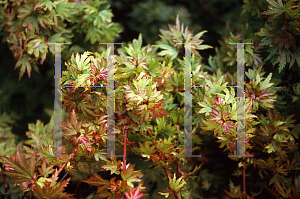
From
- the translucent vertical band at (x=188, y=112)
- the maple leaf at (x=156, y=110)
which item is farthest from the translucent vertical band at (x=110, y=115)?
the translucent vertical band at (x=188, y=112)

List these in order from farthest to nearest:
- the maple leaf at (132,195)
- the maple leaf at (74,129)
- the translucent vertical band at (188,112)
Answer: the translucent vertical band at (188,112)
the maple leaf at (74,129)
the maple leaf at (132,195)

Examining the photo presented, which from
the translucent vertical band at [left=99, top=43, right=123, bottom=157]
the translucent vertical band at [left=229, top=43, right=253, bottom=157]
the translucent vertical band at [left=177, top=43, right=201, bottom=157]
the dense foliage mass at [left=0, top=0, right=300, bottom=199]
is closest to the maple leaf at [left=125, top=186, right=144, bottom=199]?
the dense foliage mass at [left=0, top=0, right=300, bottom=199]

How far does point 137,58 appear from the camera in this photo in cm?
90

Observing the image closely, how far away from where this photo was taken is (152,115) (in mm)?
783

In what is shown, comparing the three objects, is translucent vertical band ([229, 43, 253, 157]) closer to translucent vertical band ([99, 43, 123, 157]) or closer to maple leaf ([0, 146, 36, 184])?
translucent vertical band ([99, 43, 123, 157])

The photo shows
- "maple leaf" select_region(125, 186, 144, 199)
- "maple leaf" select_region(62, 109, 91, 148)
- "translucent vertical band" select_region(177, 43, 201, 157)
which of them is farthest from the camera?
"translucent vertical band" select_region(177, 43, 201, 157)

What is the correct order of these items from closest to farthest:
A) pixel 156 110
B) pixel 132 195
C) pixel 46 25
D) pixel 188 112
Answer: pixel 132 195 → pixel 156 110 → pixel 188 112 → pixel 46 25

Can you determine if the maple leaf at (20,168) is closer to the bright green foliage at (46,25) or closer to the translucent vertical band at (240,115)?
the bright green foliage at (46,25)

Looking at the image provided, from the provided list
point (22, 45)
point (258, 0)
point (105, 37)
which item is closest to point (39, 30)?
A: point (22, 45)

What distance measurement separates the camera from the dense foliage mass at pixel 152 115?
2.58 ft

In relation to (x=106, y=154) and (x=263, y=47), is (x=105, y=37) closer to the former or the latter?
(x=106, y=154)

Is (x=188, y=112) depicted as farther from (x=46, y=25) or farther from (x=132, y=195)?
(x=46, y=25)

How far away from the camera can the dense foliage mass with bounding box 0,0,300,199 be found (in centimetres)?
79

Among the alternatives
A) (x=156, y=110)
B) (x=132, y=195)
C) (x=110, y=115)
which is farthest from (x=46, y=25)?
(x=132, y=195)
